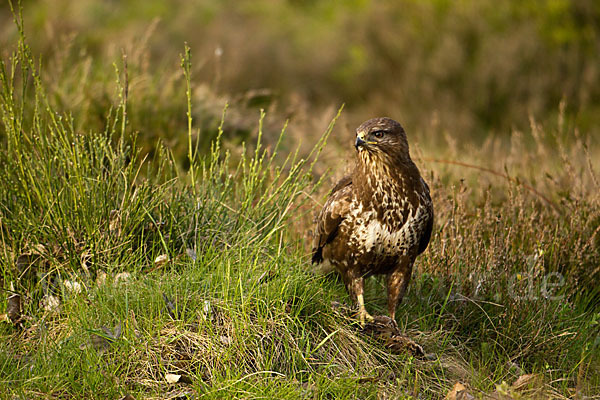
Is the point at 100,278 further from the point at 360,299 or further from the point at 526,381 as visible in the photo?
the point at 526,381

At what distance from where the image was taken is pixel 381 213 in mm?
3775

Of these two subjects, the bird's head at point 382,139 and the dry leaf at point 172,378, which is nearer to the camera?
the dry leaf at point 172,378

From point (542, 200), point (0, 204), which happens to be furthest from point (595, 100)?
point (0, 204)

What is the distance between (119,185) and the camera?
403 cm

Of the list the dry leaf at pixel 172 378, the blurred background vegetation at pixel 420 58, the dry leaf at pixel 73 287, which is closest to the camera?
the dry leaf at pixel 172 378

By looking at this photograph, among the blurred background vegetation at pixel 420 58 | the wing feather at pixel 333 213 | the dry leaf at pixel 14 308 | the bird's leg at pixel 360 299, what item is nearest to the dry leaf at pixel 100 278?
the dry leaf at pixel 14 308

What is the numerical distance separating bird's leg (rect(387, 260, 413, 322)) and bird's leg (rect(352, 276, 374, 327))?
6.0 inches

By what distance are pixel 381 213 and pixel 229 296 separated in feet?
2.90

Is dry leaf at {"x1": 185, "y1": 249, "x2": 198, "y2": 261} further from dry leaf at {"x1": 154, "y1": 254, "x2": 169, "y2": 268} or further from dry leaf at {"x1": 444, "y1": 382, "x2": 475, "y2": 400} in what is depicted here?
dry leaf at {"x1": 444, "y1": 382, "x2": 475, "y2": 400}

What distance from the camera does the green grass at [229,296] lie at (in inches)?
131

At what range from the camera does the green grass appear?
10.9ft

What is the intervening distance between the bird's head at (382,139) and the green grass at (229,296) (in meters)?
0.36

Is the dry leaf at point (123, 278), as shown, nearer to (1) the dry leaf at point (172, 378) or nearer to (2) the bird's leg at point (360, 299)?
(1) the dry leaf at point (172, 378)

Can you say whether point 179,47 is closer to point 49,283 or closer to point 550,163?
point 550,163
